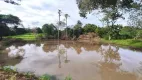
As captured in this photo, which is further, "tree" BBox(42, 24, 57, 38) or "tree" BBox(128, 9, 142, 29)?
"tree" BBox(42, 24, 57, 38)

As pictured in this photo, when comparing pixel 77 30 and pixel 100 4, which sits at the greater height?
pixel 100 4

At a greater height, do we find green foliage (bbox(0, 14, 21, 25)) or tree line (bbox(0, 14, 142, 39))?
green foliage (bbox(0, 14, 21, 25))

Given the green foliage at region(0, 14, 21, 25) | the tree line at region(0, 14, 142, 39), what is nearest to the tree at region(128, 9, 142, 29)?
the tree line at region(0, 14, 142, 39)

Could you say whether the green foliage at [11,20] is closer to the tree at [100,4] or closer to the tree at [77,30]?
the tree at [77,30]

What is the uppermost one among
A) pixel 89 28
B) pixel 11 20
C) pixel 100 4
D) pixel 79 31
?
pixel 11 20

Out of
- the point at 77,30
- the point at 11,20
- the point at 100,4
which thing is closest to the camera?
the point at 100,4

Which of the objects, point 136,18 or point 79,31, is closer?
point 136,18

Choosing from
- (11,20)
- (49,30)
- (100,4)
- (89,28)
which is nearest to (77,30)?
(89,28)

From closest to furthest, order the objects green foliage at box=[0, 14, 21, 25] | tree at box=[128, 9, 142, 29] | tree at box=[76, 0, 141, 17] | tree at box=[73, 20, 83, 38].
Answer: tree at box=[76, 0, 141, 17] < tree at box=[128, 9, 142, 29] < tree at box=[73, 20, 83, 38] < green foliage at box=[0, 14, 21, 25]

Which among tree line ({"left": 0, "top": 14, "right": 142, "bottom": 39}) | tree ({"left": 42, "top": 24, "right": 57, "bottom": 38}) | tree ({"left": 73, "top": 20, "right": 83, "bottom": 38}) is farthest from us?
tree ({"left": 73, "top": 20, "right": 83, "bottom": 38})

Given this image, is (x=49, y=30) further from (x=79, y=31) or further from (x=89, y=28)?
(x=89, y=28)

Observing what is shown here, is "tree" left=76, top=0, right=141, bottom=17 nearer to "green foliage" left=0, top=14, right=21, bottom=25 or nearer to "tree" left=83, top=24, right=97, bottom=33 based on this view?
"tree" left=83, top=24, right=97, bottom=33

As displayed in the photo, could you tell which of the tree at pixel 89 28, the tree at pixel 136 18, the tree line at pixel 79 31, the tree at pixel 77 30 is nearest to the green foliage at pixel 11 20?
the tree line at pixel 79 31

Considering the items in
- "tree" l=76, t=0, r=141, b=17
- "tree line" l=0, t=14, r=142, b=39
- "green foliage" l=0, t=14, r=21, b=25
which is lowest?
"tree line" l=0, t=14, r=142, b=39
